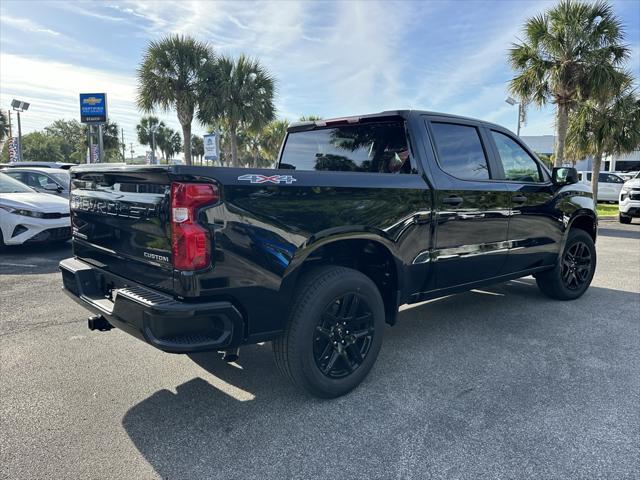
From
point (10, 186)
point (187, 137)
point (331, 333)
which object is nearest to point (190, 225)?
point (331, 333)

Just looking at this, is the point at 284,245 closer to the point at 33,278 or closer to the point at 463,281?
the point at 463,281

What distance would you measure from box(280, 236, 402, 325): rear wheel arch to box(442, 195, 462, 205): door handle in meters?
0.68

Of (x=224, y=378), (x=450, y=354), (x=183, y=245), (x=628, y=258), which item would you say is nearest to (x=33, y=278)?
(x=224, y=378)

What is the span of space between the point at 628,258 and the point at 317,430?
8050 mm

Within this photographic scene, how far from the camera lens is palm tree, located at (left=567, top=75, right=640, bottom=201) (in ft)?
57.7

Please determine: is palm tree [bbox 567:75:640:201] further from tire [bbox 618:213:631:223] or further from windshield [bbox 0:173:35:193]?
windshield [bbox 0:173:35:193]

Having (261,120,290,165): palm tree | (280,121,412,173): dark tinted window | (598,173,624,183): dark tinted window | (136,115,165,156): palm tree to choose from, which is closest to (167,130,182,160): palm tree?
(136,115,165,156): palm tree

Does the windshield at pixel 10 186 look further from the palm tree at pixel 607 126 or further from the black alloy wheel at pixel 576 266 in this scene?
the palm tree at pixel 607 126

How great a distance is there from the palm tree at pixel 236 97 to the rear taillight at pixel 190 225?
19.9 meters

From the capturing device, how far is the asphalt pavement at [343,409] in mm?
2355

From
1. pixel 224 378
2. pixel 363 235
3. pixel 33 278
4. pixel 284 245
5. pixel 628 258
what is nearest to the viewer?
pixel 284 245

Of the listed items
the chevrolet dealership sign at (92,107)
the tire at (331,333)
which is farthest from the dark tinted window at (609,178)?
the tire at (331,333)

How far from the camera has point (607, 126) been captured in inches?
690

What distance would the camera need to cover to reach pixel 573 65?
14438 millimetres
